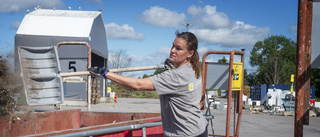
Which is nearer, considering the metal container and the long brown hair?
the long brown hair

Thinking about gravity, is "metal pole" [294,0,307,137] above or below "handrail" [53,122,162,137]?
above

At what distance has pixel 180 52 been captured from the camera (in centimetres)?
281

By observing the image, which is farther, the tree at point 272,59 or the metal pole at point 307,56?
the tree at point 272,59

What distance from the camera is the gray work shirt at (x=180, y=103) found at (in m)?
2.71

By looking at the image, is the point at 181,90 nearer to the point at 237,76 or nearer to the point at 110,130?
the point at 110,130

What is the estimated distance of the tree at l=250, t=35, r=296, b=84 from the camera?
226ft

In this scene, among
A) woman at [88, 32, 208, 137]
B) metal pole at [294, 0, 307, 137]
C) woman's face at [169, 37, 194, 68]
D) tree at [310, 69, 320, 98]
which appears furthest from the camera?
tree at [310, 69, 320, 98]

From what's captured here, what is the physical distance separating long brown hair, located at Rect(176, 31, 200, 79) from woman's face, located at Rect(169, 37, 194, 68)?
3cm

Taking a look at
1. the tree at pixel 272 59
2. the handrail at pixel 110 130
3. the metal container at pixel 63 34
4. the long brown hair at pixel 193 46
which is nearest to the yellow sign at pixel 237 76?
the handrail at pixel 110 130

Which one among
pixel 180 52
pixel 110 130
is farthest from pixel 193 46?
pixel 110 130

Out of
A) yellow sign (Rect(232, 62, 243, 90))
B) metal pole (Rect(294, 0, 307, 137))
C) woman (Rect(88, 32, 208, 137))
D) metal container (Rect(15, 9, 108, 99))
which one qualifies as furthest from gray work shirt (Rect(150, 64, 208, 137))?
metal container (Rect(15, 9, 108, 99))

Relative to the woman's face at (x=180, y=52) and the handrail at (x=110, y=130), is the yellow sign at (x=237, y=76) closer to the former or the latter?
the handrail at (x=110, y=130)

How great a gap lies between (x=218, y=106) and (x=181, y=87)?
743 inches

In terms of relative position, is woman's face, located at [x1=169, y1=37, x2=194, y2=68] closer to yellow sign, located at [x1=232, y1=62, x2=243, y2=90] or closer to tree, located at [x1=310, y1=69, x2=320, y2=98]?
yellow sign, located at [x1=232, y1=62, x2=243, y2=90]
